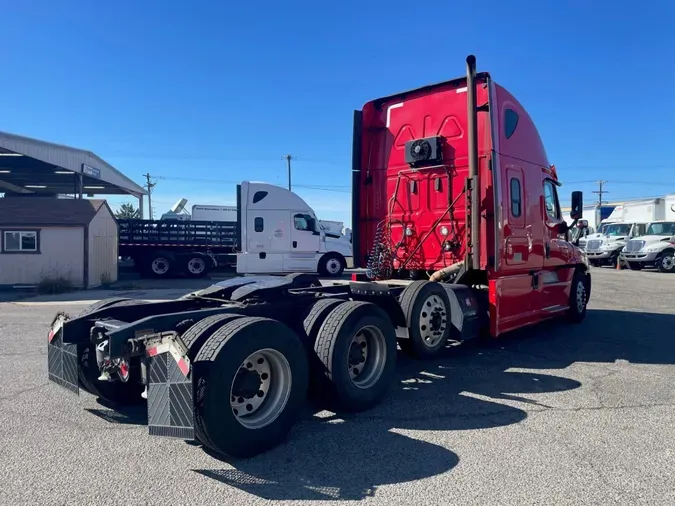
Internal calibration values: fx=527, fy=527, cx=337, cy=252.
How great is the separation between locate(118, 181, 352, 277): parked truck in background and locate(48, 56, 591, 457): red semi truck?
1055 cm

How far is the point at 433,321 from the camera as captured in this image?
639 cm

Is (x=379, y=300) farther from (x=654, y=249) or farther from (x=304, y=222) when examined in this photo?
(x=654, y=249)

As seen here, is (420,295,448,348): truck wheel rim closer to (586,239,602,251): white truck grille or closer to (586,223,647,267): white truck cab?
(586,223,647,267): white truck cab

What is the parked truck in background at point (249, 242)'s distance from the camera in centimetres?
1886

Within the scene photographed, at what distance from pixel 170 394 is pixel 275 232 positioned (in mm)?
15700

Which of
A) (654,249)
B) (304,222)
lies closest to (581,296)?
(304,222)

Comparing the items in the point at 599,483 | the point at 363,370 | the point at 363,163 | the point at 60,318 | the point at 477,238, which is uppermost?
the point at 363,163

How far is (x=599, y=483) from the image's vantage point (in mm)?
3508

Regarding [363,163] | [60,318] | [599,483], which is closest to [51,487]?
[60,318]

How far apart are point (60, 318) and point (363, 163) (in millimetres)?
5227

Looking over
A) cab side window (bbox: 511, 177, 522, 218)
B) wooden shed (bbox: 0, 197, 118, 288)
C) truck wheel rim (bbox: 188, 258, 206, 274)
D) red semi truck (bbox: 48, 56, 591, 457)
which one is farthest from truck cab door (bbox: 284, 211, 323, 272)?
cab side window (bbox: 511, 177, 522, 218)

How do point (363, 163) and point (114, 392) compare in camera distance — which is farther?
point (363, 163)

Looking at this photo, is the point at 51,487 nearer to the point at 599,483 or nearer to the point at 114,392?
the point at 114,392

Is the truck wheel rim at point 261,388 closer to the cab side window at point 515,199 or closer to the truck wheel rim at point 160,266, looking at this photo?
the cab side window at point 515,199
